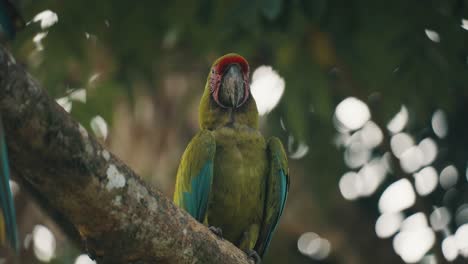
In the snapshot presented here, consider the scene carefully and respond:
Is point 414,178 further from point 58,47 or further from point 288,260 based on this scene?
point 58,47

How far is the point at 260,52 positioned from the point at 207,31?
97 cm

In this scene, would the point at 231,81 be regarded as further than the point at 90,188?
Yes

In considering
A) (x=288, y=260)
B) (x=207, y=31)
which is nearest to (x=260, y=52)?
(x=207, y=31)

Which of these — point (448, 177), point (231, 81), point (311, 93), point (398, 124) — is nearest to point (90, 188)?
point (231, 81)

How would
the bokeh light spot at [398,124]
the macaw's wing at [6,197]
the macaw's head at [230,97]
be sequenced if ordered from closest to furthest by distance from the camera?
the macaw's wing at [6,197]
the macaw's head at [230,97]
the bokeh light spot at [398,124]

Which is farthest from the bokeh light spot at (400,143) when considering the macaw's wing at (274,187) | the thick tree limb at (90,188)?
the thick tree limb at (90,188)

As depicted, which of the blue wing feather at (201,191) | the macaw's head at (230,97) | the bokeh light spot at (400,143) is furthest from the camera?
the bokeh light spot at (400,143)

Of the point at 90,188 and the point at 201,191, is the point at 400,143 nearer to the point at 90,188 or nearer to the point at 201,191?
the point at 201,191

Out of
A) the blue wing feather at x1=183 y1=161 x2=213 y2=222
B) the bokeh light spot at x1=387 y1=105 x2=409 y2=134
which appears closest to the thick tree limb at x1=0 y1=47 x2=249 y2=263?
the blue wing feather at x1=183 y1=161 x2=213 y2=222

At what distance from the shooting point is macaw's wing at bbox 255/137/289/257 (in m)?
3.17

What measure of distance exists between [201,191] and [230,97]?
576 mm

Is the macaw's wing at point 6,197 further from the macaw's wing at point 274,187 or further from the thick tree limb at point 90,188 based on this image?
the macaw's wing at point 274,187

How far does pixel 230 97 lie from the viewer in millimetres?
3350

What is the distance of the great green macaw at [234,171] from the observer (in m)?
3.04
